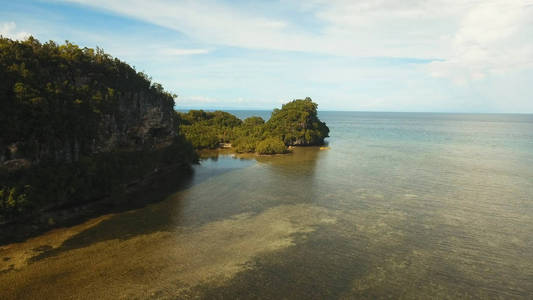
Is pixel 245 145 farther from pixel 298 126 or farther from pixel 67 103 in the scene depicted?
pixel 67 103

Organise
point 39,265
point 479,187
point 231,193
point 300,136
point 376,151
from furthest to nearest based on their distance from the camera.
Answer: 1. point 300,136
2. point 376,151
3. point 479,187
4. point 231,193
5. point 39,265

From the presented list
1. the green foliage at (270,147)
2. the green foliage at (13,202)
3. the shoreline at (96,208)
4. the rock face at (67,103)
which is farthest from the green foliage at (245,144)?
the green foliage at (13,202)

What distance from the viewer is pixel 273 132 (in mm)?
97250

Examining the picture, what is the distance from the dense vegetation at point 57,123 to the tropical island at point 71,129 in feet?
0.27

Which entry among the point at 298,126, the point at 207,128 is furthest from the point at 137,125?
the point at 298,126

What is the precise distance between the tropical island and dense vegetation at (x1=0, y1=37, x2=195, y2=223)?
0.08 m

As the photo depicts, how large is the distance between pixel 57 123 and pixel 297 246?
94.3 ft

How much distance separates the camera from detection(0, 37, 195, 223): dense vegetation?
92.6ft

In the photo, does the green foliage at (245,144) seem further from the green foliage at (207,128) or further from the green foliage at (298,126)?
the green foliage at (298,126)

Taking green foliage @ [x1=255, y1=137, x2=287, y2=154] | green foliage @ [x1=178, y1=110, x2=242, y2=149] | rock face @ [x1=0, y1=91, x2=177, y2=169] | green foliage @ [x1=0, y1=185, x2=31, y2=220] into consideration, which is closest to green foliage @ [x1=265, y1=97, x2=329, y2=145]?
green foliage @ [x1=255, y1=137, x2=287, y2=154]

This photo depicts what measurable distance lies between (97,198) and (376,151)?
7349 cm

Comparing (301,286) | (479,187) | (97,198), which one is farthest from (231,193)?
(479,187)

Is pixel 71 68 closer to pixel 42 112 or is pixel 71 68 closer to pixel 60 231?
pixel 42 112

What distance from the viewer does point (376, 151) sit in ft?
286
